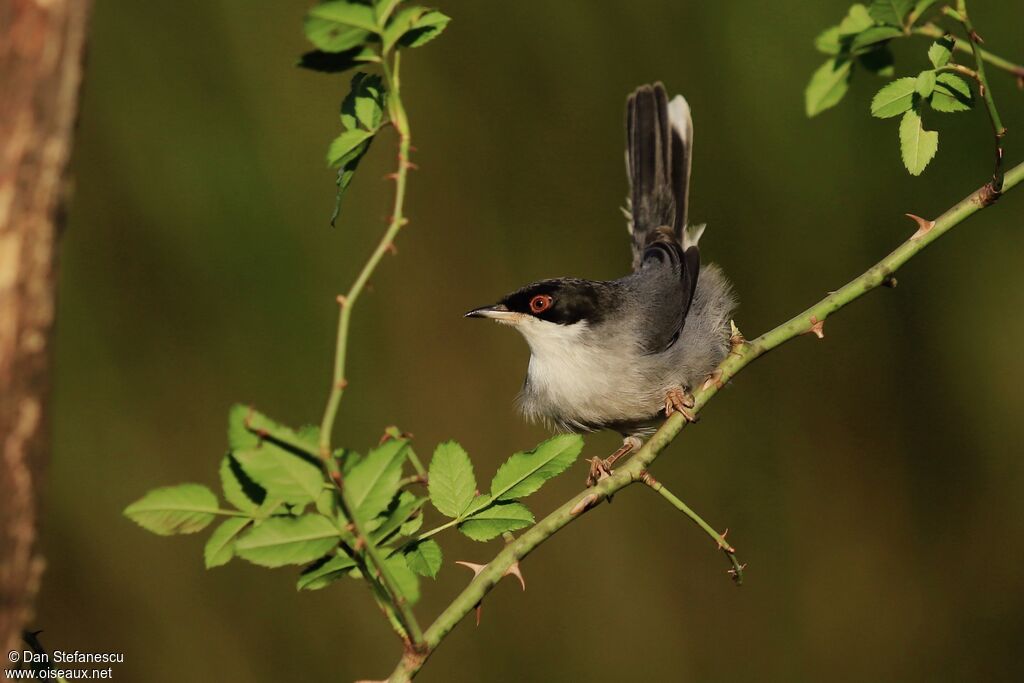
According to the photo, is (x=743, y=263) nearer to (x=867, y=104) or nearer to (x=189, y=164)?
(x=867, y=104)

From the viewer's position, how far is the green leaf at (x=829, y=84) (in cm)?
269

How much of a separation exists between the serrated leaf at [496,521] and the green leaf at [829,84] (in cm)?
140

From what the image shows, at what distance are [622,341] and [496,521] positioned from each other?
2.40 m

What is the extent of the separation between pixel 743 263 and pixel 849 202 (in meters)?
0.69

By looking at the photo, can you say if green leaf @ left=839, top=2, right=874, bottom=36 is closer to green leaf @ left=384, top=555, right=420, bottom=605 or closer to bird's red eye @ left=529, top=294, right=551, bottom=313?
green leaf @ left=384, top=555, right=420, bottom=605

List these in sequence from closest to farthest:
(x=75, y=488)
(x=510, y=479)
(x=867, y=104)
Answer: (x=510, y=479)
(x=75, y=488)
(x=867, y=104)

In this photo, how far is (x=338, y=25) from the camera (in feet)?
5.81

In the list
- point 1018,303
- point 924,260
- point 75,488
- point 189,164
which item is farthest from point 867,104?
point 75,488

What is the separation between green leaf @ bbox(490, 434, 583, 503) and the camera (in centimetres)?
204

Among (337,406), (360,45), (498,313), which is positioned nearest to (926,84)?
(360,45)

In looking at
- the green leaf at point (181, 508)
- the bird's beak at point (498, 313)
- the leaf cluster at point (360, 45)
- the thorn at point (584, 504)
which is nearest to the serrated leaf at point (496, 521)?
the thorn at point (584, 504)

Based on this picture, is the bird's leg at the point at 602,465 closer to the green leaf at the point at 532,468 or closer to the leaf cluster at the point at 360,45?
the green leaf at the point at 532,468

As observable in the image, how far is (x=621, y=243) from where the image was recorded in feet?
19.7

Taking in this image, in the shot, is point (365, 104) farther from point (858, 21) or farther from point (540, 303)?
point (540, 303)
